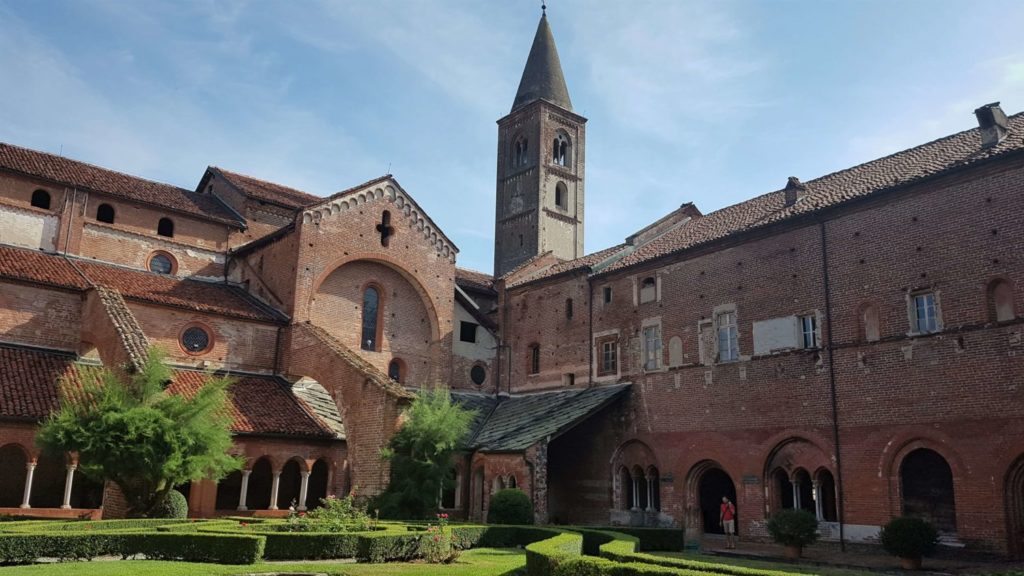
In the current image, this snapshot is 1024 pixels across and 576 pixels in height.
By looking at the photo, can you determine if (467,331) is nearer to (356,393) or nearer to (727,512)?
(356,393)

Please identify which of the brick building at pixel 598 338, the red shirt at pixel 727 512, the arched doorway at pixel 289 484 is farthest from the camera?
the arched doorway at pixel 289 484

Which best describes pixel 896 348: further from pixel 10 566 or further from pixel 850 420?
pixel 10 566

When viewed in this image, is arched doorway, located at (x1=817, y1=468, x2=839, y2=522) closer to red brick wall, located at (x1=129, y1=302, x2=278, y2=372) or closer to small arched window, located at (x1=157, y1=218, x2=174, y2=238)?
red brick wall, located at (x1=129, y1=302, x2=278, y2=372)

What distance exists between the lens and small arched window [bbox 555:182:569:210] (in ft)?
184

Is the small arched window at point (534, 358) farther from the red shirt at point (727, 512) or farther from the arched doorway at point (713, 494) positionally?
the red shirt at point (727, 512)

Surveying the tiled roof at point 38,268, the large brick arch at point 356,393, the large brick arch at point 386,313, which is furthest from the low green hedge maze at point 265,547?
the large brick arch at point 386,313

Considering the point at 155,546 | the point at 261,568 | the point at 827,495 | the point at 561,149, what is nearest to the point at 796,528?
the point at 827,495

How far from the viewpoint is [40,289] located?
1021 inches

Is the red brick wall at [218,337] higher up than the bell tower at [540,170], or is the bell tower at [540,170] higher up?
the bell tower at [540,170]

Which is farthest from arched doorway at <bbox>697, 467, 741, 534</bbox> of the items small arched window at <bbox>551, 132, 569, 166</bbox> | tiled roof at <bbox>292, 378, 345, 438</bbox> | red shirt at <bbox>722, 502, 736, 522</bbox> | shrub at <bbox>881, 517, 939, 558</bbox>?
small arched window at <bbox>551, 132, 569, 166</bbox>

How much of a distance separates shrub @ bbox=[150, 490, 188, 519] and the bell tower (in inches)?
1364

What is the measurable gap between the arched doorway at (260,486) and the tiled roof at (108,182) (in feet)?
37.1

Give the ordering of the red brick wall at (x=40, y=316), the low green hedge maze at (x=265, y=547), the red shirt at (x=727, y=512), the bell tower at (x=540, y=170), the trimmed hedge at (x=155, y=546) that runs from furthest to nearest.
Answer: the bell tower at (x=540, y=170)
the red brick wall at (x=40, y=316)
the red shirt at (x=727, y=512)
the trimmed hedge at (x=155, y=546)
the low green hedge maze at (x=265, y=547)

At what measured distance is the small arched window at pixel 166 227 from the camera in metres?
32.0
